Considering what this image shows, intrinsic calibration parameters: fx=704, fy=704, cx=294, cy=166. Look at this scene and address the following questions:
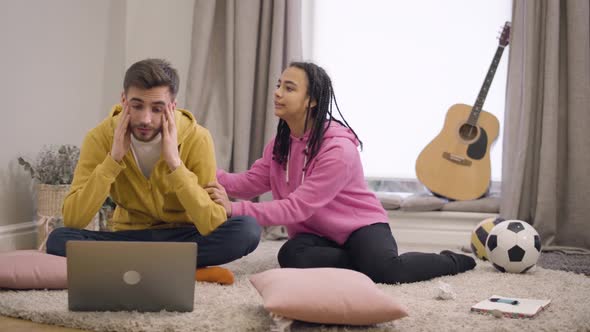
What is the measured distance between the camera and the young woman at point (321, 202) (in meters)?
2.28

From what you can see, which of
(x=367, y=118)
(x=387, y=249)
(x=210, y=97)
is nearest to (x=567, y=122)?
(x=367, y=118)

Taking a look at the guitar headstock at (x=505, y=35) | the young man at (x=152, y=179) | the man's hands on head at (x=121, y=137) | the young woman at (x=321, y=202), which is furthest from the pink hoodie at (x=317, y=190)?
the guitar headstock at (x=505, y=35)

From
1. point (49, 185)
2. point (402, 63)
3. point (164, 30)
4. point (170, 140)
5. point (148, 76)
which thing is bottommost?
point (49, 185)

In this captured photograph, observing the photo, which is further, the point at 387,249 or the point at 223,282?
the point at 387,249

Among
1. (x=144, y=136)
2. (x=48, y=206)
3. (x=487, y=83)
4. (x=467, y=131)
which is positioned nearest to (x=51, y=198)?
(x=48, y=206)

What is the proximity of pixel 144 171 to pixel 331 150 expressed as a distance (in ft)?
2.03

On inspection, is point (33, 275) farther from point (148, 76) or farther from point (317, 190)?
point (317, 190)

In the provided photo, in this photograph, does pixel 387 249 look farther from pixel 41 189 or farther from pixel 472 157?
pixel 41 189

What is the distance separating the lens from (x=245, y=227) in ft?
7.20

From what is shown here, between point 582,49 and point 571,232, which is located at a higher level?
point 582,49

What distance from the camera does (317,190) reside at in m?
2.30

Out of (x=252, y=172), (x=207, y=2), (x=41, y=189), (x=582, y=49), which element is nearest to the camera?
(x=252, y=172)

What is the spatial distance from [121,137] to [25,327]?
2.14ft

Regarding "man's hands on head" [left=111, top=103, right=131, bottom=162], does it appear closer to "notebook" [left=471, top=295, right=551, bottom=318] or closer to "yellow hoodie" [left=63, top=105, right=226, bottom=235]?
"yellow hoodie" [left=63, top=105, right=226, bottom=235]
